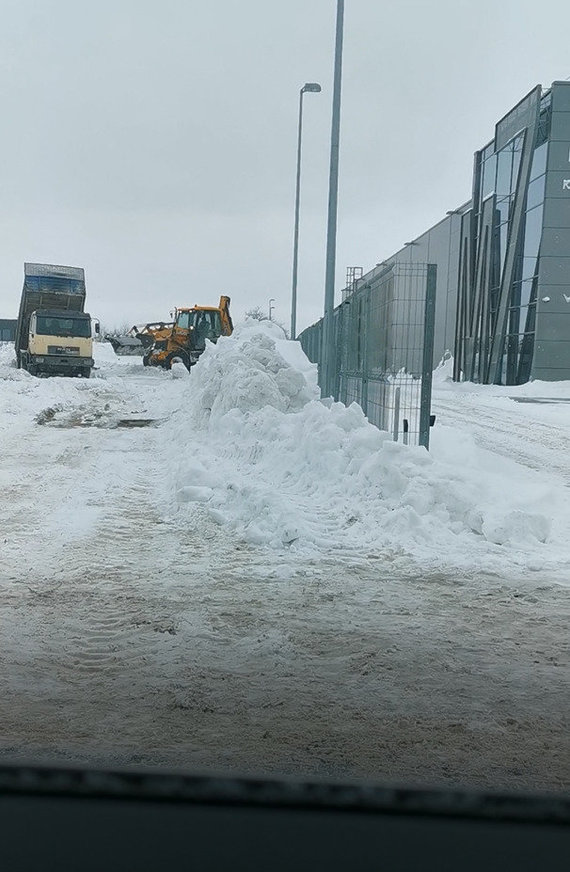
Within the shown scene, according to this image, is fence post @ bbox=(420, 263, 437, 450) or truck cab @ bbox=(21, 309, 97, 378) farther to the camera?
truck cab @ bbox=(21, 309, 97, 378)

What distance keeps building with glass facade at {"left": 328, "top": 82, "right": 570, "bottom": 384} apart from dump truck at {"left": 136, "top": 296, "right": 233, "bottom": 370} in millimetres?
12985

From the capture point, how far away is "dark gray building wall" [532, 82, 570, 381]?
35.5 m

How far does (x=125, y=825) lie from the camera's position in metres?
0.90

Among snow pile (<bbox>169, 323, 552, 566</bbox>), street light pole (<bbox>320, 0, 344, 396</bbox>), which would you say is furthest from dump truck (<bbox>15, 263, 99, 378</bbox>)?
snow pile (<bbox>169, 323, 552, 566</bbox>)

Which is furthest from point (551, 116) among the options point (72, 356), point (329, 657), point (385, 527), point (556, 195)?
point (329, 657)

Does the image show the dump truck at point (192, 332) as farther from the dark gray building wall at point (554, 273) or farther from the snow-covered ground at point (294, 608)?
the snow-covered ground at point (294, 608)

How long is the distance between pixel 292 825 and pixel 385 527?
22.8 ft

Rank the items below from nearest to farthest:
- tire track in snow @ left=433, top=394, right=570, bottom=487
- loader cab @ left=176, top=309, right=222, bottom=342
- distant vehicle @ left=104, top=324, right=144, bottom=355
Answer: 1. tire track in snow @ left=433, top=394, right=570, bottom=487
2. loader cab @ left=176, top=309, right=222, bottom=342
3. distant vehicle @ left=104, top=324, right=144, bottom=355

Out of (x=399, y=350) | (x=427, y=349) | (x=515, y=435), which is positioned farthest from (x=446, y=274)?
(x=427, y=349)

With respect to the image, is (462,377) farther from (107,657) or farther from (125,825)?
(125,825)

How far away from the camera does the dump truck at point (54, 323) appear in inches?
1277

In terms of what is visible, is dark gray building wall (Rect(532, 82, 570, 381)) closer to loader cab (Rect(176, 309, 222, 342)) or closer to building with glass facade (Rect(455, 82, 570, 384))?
building with glass facade (Rect(455, 82, 570, 384))

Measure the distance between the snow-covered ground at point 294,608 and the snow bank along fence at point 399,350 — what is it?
650 millimetres

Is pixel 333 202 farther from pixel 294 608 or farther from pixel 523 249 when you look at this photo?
pixel 523 249
